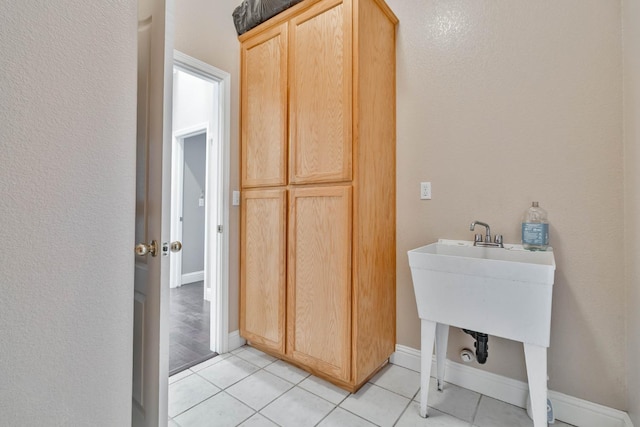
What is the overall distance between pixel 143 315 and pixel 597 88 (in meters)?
2.33

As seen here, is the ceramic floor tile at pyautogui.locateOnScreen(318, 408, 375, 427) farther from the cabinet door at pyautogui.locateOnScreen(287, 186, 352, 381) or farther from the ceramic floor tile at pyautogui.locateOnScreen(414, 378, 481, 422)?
the ceramic floor tile at pyautogui.locateOnScreen(414, 378, 481, 422)

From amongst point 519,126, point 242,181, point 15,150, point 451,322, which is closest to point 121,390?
point 15,150

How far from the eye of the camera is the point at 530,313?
4.14 feet

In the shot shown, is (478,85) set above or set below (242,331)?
above

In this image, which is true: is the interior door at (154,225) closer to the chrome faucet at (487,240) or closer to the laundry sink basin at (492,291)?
the laundry sink basin at (492,291)

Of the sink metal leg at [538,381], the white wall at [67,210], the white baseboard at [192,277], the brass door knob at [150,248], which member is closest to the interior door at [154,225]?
the brass door knob at [150,248]

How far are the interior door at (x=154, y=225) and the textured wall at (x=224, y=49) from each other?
100 centimetres

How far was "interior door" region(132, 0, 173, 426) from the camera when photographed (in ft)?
3.46

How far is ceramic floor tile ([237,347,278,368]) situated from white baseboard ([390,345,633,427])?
89 centimetres

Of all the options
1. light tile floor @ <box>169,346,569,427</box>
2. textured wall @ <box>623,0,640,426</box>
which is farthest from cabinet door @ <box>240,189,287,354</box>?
textured wall @ <box>623,0,640,426</box>

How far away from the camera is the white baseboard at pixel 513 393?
4.66ft

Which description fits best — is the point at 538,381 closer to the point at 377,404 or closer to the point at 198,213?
the point at 377,404

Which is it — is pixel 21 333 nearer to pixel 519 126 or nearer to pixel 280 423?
pixel 280 423

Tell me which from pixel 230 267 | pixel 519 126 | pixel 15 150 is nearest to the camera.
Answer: pixel 15 150
